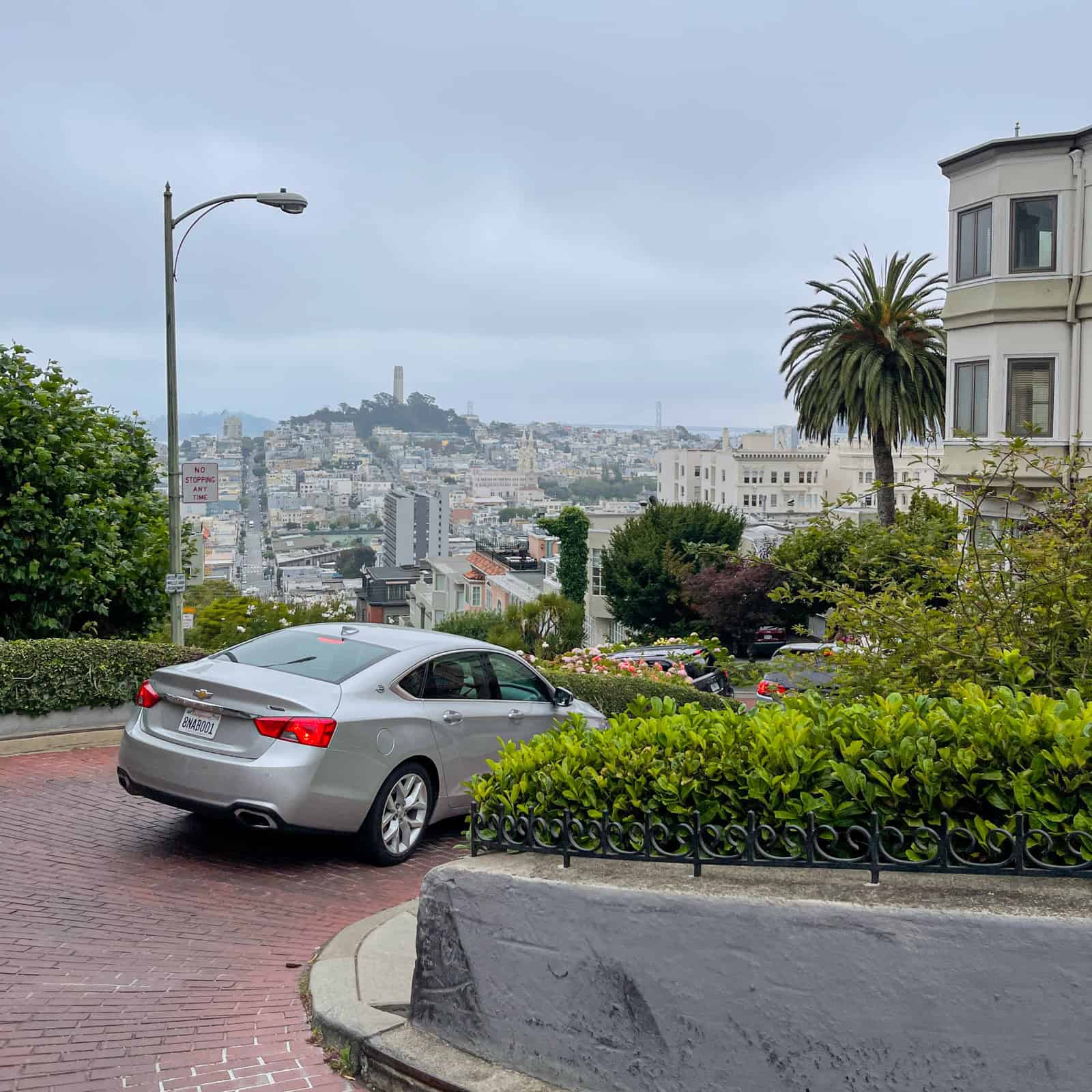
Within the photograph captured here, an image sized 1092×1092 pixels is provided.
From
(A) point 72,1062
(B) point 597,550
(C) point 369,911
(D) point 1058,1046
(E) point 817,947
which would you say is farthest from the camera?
(B) point 597,550

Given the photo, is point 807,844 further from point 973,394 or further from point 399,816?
point 973,394

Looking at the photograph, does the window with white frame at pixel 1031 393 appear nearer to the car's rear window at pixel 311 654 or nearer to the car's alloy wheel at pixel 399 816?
the car's rear window at pixel 311 654

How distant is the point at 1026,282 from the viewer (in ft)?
76.9

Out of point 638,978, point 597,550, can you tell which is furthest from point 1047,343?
point 597,550

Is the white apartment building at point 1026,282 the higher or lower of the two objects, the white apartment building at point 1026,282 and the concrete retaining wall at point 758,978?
the higher

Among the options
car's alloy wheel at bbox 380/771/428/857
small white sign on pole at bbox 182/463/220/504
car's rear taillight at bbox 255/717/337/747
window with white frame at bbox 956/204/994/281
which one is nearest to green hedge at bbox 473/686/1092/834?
car's rear taillight at bbox 255/717/337/747

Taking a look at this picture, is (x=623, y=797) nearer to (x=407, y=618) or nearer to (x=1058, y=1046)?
(x=1058, y=1046)

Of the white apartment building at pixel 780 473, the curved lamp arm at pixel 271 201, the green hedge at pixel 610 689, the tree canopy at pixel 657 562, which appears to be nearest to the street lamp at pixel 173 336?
the curved lamp arm at pixel 271 201

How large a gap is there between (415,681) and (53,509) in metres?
8.00

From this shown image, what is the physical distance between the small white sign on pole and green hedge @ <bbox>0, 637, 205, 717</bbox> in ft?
14.1

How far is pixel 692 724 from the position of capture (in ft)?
16.2

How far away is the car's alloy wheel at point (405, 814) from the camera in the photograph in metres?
7.48

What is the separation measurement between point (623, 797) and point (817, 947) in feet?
3.07

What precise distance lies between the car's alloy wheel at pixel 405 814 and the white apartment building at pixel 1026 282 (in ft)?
58.5
